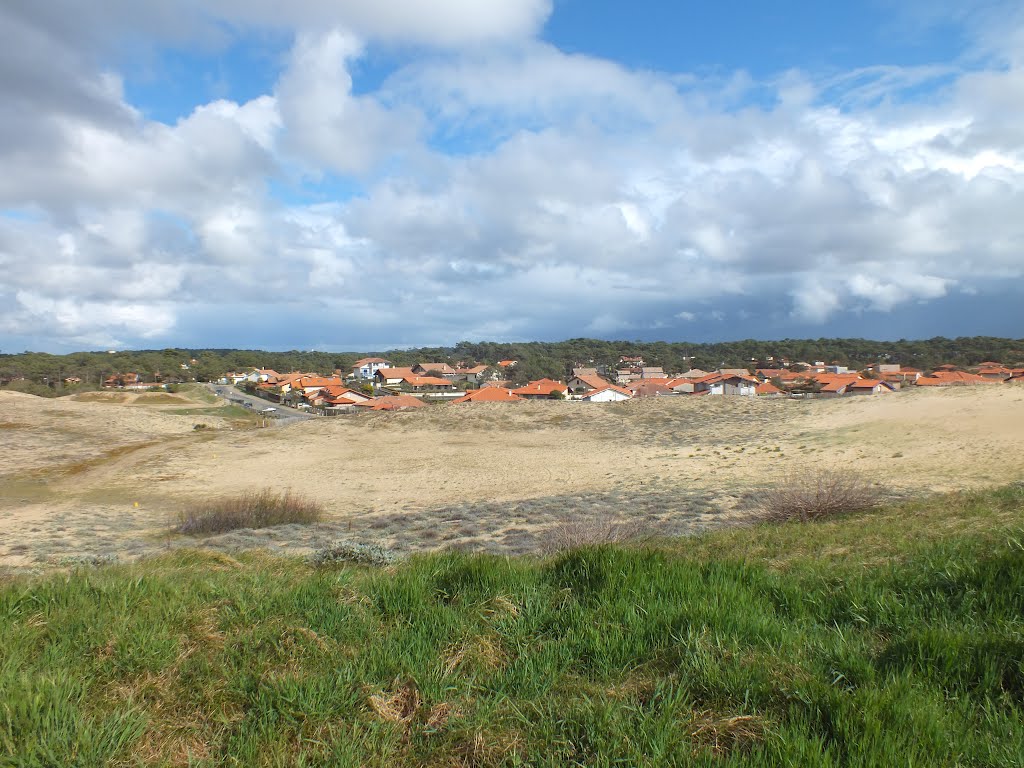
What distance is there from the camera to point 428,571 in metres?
4.50

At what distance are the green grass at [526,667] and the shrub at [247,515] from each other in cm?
1196

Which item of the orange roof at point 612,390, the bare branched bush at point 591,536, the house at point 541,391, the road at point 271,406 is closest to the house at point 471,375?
the house at point 541,391

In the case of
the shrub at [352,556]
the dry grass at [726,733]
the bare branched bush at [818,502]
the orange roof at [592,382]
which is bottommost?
the orange roof at [592,382]

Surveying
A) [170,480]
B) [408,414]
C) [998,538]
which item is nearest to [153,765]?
[998,538]

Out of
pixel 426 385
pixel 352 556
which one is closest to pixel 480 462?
pixel 352 556

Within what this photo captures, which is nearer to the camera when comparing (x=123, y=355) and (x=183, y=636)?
(x=183, y=636)

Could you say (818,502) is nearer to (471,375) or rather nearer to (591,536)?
(591,536)

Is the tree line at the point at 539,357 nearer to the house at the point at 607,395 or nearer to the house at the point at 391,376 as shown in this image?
the house at the point at 391,376

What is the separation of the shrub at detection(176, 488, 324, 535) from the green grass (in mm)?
11962

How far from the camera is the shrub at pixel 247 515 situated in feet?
51.1

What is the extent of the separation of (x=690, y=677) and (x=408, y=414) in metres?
41.3

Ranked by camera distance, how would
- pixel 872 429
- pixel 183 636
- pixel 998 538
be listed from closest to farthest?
pixel 183 636
pixel 998 538
pixel 872 429

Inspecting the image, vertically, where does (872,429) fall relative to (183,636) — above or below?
below

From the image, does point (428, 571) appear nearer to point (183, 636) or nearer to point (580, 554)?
point (580, 554)
